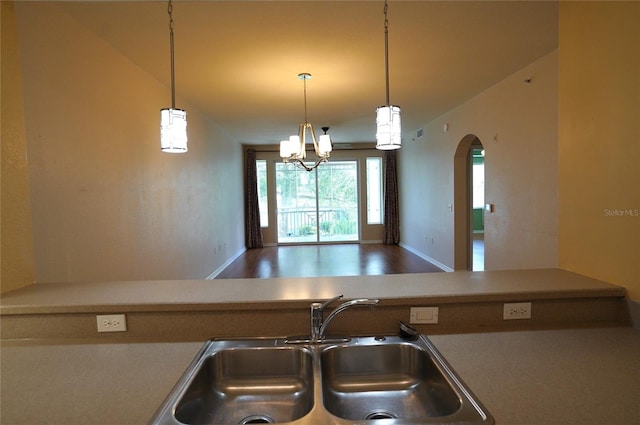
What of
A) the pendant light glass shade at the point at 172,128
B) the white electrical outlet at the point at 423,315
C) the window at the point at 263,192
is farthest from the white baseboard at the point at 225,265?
the white electrical outlet at the point at 423,315

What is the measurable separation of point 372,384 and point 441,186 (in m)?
4.84

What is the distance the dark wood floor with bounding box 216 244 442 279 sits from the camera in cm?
550

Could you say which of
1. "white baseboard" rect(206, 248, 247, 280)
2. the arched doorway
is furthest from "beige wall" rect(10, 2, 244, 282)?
the arched doorway

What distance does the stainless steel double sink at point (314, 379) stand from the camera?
1120 millimetres

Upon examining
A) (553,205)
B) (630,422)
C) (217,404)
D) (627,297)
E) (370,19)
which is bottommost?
(217,404)

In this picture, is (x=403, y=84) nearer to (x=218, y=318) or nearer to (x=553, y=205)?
(x=553, y=205)

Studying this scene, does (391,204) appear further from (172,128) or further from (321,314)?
(321,314)

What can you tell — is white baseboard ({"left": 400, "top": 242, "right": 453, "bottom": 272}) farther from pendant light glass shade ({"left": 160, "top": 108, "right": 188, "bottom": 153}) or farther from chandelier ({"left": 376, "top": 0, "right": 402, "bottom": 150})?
pendant light glass shade ({"left": 160, "top": 108, "right": 188, "bottom": 153})

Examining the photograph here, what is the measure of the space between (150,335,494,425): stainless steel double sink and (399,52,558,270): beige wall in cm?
253

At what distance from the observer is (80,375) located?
105 centimetres

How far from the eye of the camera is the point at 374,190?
8648 mm

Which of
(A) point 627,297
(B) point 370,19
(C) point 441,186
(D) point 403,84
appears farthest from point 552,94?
(C) point 441,186

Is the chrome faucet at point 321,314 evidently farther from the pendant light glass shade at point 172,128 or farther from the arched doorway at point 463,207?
the arched doorway at point 463,207

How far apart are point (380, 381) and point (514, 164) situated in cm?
322
